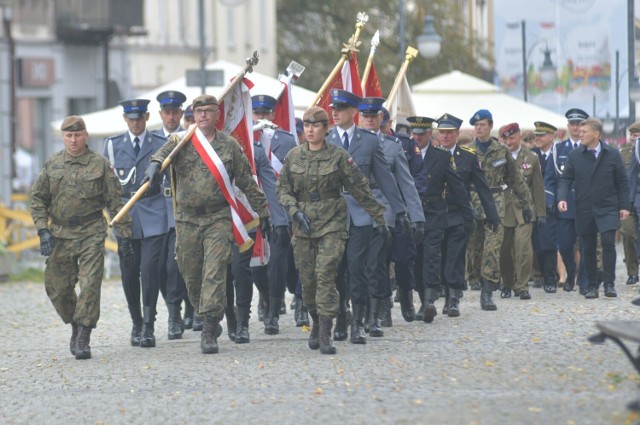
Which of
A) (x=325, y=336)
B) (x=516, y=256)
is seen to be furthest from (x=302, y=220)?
(x=516, y=256)

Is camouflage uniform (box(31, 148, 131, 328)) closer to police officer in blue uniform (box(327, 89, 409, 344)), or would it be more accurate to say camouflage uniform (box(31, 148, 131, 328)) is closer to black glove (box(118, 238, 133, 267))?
black glove (box(118, 238, 133, 267))

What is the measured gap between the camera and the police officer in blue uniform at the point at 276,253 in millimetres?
15078

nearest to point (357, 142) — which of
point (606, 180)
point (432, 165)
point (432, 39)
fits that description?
point (432, 165)

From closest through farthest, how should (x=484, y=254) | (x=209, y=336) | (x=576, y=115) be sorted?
(x=209, y=336) → (x=484, y=254) → (x=576, y=115)

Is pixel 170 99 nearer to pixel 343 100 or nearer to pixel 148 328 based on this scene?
pixel 343 100

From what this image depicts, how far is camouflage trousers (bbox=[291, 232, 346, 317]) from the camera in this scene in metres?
13.3

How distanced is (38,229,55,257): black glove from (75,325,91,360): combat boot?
24.9 inches

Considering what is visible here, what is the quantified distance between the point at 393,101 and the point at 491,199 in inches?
98.9

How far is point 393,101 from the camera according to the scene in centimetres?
1909

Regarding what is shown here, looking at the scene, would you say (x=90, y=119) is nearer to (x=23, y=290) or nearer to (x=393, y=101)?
(x=23, y=290)

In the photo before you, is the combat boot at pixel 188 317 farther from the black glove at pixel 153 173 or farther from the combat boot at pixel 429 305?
the black glove at pixel 153 173

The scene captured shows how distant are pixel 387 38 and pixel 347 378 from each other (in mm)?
38814

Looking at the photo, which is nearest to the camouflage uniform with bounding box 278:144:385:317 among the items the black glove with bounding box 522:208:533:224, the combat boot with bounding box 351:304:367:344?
the combat boot with bounding box 351:304:367:344

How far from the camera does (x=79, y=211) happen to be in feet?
45.1
